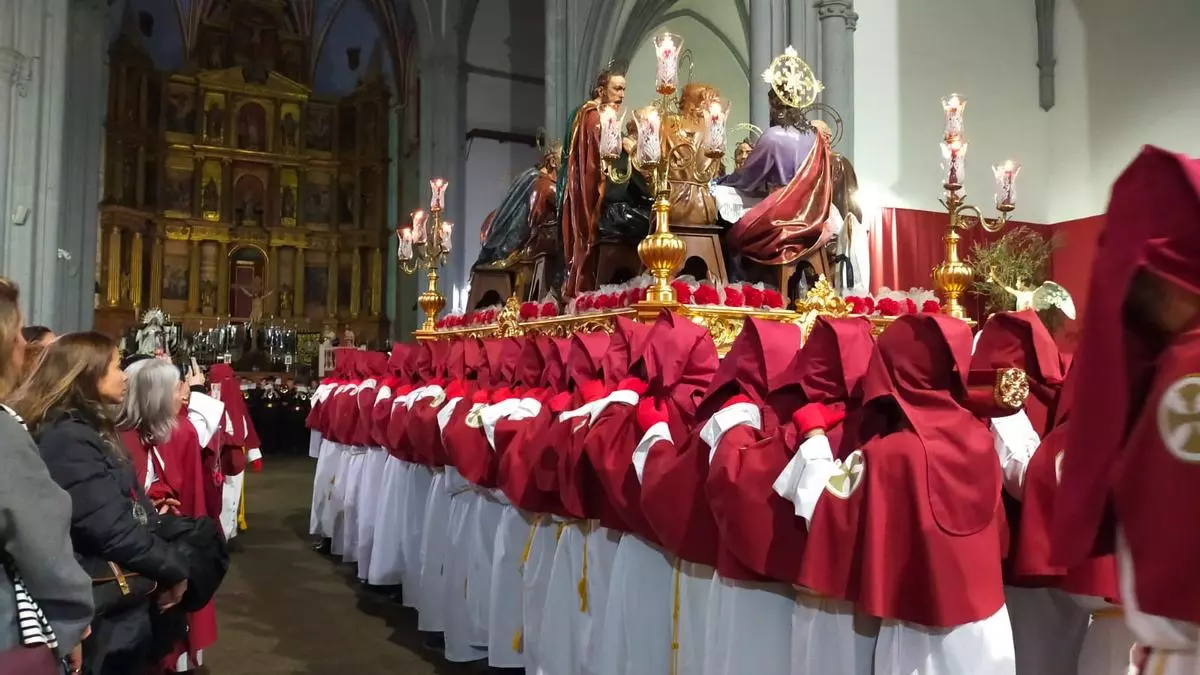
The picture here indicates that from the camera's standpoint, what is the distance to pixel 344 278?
939 inches

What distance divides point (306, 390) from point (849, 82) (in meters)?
12.6

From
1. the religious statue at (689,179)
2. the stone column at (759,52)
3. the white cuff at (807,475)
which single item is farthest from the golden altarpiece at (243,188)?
the white cuff at (807,475)

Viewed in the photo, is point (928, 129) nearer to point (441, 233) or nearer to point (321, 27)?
point (441, 233)

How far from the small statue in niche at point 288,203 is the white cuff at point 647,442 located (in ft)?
74.6

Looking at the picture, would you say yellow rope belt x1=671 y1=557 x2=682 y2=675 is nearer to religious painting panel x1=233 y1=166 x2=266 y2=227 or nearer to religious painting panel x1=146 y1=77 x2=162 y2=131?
religious painting panel x1=233 y1=166 x2=266 y2=227

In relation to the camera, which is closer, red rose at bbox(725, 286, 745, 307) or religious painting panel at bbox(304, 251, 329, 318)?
red rose at bbox(725, 286, 745, 307)

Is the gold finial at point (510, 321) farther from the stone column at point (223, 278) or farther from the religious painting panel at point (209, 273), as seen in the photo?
the religious painting panel at point (209, 273)

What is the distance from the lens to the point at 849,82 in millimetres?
9023

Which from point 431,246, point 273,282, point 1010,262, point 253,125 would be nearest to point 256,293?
point 273,282

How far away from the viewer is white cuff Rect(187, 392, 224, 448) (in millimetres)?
4258

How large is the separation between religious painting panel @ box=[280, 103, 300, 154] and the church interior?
48mm

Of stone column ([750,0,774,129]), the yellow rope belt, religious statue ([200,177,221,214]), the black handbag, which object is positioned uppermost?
religious statue ([200,177,221,214])

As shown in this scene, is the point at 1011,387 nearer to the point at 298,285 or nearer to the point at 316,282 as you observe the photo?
the point at 298,285

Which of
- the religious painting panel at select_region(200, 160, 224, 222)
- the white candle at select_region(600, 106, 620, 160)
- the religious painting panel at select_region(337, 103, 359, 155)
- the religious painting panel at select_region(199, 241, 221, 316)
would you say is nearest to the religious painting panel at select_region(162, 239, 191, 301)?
the religious painting panel at select_region(199, 241, 221, 316)
